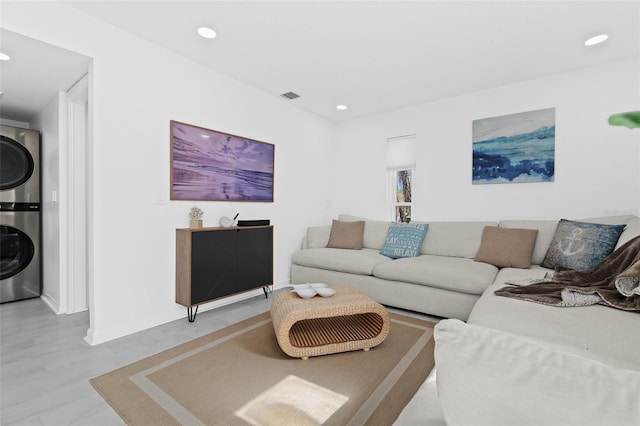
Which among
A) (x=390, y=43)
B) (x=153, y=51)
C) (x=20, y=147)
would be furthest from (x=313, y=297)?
(x=20, y=147)

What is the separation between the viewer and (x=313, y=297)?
2.35 metres

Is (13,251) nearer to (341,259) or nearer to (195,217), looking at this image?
(195,217)

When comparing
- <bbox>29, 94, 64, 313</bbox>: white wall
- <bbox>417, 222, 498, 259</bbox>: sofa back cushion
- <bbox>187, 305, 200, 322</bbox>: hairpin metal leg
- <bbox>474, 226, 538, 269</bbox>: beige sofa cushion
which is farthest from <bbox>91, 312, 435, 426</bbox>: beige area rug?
<bbox>29, 94, 64, 313</bbox>: white wall

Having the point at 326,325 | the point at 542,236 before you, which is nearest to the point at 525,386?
the point at 326,325

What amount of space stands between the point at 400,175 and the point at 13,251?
4.80 meters

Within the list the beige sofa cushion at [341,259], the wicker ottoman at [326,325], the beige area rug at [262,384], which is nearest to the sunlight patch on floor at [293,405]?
the beige area rug at [262,384]

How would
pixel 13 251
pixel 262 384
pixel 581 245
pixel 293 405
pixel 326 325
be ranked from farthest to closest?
1. pixel 13 251
2. pixel 581 245
3. pixel 326 325
4. pixel 262 384
5. pixel 293 405

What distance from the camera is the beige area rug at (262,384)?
1.52 m

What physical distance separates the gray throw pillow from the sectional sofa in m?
0.03

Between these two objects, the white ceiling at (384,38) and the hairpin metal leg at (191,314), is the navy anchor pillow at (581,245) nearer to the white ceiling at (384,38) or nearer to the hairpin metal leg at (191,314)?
the white ceiling at (384,38)

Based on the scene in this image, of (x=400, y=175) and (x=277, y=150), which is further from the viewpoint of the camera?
(x=400, y=175)

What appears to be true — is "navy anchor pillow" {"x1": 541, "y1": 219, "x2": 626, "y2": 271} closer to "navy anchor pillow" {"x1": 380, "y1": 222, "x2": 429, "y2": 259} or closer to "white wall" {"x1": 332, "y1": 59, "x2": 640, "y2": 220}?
"white wall" {"x1": 332, "y1": 59, "x2": 640, "y2": 220}

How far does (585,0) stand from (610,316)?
2.13 metres

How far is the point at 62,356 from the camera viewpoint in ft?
6.93
